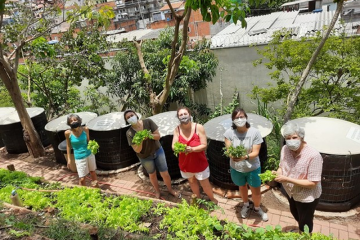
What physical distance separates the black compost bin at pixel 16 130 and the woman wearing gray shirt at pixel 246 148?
17.9ft

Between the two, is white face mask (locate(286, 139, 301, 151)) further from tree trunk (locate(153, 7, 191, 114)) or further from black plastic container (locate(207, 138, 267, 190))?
tree trunk (locate(153, 7, 191, 114))

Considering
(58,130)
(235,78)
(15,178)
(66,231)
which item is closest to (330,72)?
(235,78)

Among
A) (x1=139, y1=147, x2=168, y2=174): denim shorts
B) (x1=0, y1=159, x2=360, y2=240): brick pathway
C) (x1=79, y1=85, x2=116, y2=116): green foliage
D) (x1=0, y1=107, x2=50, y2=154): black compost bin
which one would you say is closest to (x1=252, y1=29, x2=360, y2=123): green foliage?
(x1=0, y1=159, x2=360, y2=240): brick pathway

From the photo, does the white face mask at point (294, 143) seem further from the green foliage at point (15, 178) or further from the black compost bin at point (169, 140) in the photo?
the green foliage at point (15, 178)

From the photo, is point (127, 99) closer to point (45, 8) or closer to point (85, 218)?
point (45, 8)

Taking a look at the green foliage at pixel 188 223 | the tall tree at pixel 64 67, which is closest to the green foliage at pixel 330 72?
the green foliage at pixel 188 223

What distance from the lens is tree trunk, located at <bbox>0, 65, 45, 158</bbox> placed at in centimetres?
566

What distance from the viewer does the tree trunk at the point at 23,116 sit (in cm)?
566

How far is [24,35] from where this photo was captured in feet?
20.3

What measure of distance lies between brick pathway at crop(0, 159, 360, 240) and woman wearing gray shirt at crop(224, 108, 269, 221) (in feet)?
0.75

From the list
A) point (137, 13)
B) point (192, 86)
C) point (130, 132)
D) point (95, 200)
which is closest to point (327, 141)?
point (130, 132)

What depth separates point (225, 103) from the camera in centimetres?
899

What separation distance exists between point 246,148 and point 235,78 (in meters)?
5.48

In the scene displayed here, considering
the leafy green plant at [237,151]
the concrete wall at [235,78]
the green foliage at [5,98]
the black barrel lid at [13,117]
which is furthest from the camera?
the green foliage at [5,98]
